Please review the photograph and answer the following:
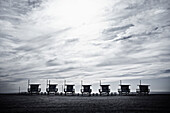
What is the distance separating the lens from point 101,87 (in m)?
34.2

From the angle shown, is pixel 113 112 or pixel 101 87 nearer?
pixel 113 112

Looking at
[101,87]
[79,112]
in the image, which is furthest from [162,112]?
[101,87]

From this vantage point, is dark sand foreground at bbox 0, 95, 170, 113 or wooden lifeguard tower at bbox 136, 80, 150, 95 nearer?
dark sand foreground at bbox 0, 95, 170, 113

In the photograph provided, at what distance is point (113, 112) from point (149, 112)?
1.65 meters

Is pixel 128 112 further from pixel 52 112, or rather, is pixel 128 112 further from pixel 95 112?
pixel 52 112

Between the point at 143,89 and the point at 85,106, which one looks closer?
the point at 85,106

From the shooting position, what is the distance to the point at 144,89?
111ft

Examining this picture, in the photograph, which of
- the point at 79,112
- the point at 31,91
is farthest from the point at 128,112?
the point at 31,91

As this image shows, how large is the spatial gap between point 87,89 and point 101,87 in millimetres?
2787

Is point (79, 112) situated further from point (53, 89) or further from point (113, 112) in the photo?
point (53, 89)

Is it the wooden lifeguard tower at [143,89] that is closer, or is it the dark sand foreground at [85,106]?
the dark sand foreground at [85,106]

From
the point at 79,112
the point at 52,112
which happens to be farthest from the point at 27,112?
the point at 79,112

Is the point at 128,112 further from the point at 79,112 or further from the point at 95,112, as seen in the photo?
the point at 79,112

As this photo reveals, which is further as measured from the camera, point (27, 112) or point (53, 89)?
point (53, 89)
